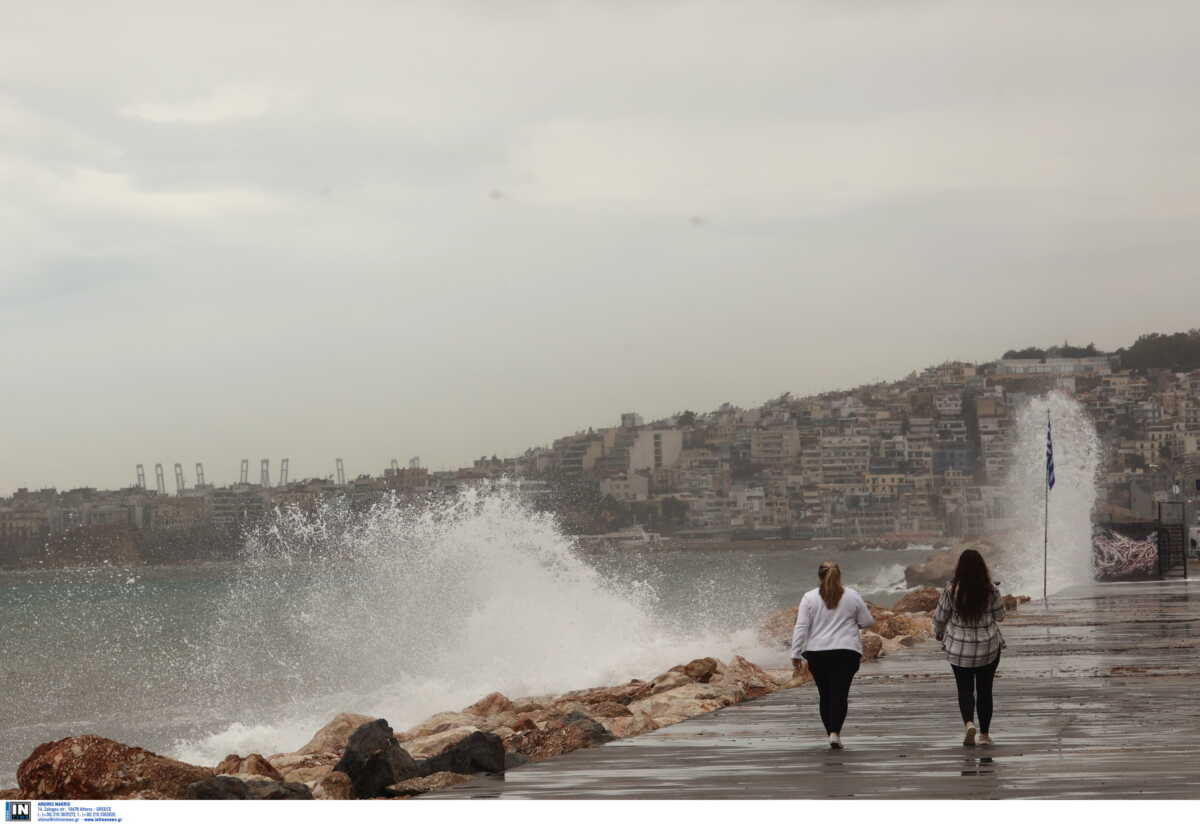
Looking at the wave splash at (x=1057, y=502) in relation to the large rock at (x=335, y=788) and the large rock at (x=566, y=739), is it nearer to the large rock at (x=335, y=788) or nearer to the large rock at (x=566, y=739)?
the large rock at (x=566, y=739)

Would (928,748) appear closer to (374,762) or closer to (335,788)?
(374,762)

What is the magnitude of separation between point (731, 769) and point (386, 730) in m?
2.33

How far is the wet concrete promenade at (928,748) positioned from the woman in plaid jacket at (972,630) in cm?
26

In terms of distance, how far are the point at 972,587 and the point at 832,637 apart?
2.76ft

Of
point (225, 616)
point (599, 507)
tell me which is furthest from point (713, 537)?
point (225, 616)

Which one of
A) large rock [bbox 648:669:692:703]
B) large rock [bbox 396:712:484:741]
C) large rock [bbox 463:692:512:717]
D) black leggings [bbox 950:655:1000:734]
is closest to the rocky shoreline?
large rock [bbox 396:712:484:741]

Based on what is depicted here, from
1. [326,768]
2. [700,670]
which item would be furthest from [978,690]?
[700,670]

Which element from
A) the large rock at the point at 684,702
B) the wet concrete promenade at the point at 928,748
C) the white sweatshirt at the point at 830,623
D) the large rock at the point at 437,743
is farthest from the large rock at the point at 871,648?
the white sweatshirt at the point at 830,623

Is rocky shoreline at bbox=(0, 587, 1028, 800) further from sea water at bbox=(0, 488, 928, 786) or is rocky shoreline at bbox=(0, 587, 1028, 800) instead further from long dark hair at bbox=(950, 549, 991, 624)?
sea water at bbox=(0, 488, 928, 786)

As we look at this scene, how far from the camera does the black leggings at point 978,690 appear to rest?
9.56m

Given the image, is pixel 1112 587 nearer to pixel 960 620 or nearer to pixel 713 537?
pixel 960 620

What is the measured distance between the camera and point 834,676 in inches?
386

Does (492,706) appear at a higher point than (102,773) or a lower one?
lower
